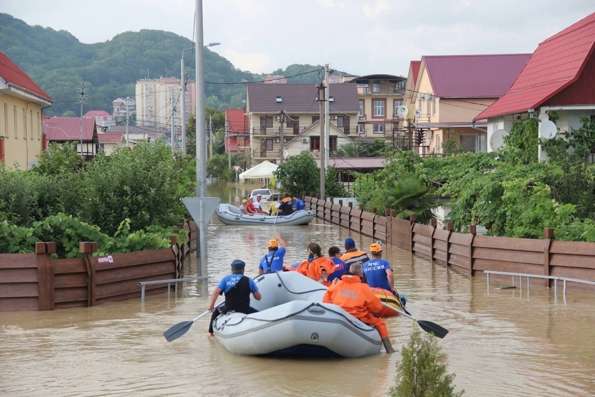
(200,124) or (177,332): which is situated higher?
(200,124)

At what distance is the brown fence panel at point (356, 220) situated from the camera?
138 feet

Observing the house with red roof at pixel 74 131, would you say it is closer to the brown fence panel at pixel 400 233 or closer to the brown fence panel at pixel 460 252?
the brown fence panel at pixel 400 233

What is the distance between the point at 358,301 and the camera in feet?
48.3

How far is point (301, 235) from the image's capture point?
41969mm

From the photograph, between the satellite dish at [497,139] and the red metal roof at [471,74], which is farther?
the red metal roof at [471,74]

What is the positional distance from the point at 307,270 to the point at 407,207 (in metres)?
17.7

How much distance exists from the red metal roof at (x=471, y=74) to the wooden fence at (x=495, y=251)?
29659 mm

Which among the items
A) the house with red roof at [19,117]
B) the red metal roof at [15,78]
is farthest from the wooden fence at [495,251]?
the red metal roof at [15,78]

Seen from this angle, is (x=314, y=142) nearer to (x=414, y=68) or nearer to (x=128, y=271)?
(x=414, y=68)

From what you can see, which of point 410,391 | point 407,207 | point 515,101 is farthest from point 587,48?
point 410,391

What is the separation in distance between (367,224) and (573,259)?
19.1 metres


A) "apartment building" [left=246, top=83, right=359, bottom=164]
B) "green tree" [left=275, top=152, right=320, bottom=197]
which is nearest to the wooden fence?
"green tree" [left=275, top=152, right=320, bottom=197]

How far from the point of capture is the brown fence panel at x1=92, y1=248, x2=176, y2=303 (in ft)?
67.3

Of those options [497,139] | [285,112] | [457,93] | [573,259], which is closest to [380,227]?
[497,139]
